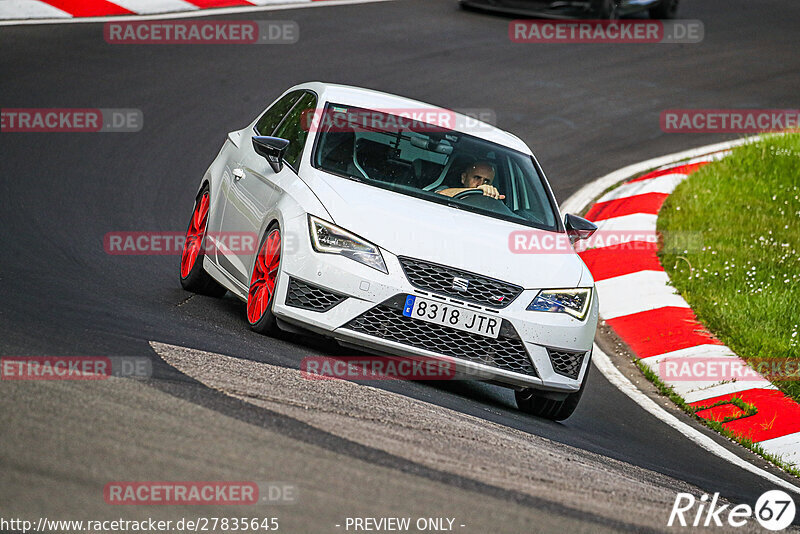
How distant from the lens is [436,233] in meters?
6.46

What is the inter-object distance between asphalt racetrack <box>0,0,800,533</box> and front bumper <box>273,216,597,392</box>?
241mm

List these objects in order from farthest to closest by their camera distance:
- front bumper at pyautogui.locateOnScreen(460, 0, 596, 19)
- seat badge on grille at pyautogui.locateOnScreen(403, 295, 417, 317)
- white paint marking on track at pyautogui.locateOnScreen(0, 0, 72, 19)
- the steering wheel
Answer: front bumper at pyautogui.locateOnScreen(460, 0, 596, 19) → white paint marking on track at pyautogui.locateOnScreen(0, 0, 72, 19) → the steering wheel → seat badge on grille at pyautogui.locateOnScreen(403, 295, 417, 317)

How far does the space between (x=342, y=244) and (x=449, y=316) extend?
2.34 ft

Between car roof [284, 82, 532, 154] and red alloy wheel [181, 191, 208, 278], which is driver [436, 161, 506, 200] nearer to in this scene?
car roof [284, 82, 532, 154]

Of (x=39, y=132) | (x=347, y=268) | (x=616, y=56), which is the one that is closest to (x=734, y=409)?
(x=347, y=268)

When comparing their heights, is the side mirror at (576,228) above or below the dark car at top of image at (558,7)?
below

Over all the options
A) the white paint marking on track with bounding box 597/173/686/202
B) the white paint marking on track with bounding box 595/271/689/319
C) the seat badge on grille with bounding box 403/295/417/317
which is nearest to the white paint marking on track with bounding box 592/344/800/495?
the white paint marking on track with bounding box 595/271/689/319

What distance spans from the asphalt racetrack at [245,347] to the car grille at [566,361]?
361 mm

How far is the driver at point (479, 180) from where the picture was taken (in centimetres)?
734

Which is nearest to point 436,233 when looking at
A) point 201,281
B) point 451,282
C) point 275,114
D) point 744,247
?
point 451,282

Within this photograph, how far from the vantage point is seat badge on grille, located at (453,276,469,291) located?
6.25 metres

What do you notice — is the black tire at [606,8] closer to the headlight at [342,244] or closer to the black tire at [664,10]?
the black tire at [664,10]

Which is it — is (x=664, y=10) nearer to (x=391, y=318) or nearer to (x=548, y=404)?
(x=548, y=404)

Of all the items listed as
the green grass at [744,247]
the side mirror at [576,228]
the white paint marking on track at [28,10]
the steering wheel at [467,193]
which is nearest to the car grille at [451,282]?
the steering wheel at [467,193]
